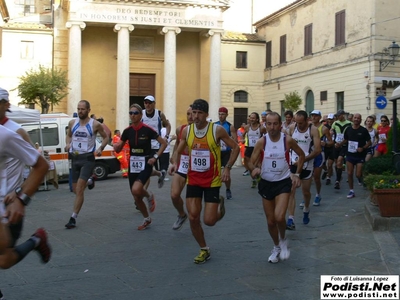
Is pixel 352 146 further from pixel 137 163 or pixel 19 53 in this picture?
pixel 19 53

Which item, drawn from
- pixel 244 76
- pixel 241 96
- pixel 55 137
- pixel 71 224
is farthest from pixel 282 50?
pixel 71 224

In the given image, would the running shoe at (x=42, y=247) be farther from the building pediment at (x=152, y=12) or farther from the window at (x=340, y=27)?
the building pediment at (x=152, y=12)

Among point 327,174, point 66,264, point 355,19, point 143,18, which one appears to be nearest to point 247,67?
point 143,18

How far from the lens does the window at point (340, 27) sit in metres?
33.6

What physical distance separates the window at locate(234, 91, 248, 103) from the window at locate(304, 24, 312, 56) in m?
7.89

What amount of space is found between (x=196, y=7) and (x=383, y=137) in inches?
974

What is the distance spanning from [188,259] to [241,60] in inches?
1531

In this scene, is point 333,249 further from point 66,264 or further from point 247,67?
point 247,67

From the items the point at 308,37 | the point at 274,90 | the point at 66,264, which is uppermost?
the point at 308,37

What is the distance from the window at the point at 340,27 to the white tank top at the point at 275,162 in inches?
1109

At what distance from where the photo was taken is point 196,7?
38062 mm

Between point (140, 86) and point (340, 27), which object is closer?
point (340, 27)

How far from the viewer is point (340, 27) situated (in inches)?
1337

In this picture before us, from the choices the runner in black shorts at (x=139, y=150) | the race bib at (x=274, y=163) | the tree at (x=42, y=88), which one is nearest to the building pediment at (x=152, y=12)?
the tree at (x=42, y=88)
